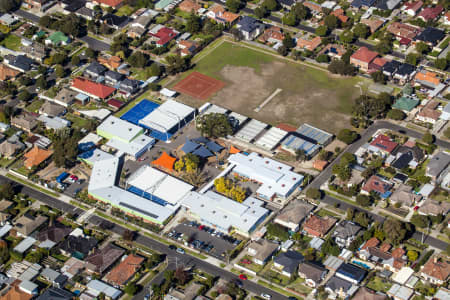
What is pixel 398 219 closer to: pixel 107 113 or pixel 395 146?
pixel 395 146

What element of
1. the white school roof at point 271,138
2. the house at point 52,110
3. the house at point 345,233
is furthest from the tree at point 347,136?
the house at point 52,110

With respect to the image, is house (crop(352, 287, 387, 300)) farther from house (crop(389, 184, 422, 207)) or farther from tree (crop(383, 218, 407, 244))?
house (crop(389, 184, 422, 207))

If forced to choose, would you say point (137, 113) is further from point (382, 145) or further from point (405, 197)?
point (405, 197)

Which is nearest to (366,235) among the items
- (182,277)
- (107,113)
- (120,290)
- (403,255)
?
(403,255)

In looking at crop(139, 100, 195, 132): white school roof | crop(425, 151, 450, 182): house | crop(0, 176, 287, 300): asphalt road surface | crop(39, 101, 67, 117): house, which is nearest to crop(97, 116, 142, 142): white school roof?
crop(139, 100, 195, 132): white school roof

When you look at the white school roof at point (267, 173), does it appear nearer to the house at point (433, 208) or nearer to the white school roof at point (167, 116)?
the white school roof at point (167, 116)

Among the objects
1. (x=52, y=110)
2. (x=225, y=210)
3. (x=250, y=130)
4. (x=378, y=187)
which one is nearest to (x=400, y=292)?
(x=378, y=187)
